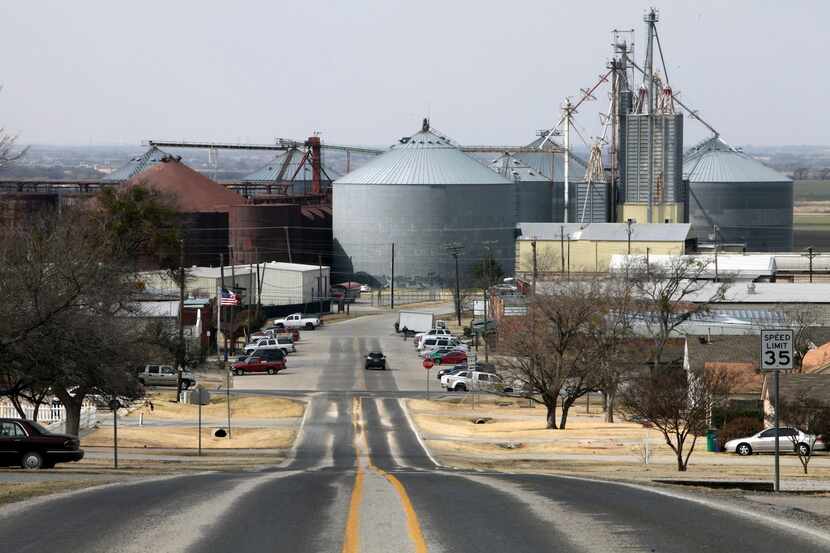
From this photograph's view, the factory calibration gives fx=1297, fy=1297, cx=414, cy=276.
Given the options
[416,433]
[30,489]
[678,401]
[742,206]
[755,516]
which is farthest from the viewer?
[742,206]

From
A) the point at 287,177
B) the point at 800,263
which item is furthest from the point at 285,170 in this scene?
the point at 800,263

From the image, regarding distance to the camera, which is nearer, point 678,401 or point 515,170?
point 678,401

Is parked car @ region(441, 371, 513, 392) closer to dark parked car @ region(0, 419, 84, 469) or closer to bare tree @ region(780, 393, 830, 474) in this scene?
bare tree @ region(780, 393, 830, 474)

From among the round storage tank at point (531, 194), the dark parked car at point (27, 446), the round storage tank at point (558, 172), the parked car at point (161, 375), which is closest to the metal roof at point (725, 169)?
the round storage tank at point (558, 172)

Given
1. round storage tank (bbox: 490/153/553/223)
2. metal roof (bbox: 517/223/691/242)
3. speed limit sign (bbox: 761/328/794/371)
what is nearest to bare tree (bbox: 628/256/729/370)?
speed limit sign (bbox: 761/328/794/371)

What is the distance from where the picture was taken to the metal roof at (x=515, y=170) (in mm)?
131375

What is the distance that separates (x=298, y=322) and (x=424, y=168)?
3757 cm

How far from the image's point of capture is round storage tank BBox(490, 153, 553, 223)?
12925 cm

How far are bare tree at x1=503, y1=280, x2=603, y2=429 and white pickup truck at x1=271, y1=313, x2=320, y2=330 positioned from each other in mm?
35770

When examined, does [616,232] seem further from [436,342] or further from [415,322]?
[436,342]

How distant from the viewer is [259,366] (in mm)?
63906

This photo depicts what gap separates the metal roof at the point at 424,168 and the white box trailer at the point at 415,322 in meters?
35.4

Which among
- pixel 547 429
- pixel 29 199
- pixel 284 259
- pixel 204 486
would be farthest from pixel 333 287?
pixel 204 486

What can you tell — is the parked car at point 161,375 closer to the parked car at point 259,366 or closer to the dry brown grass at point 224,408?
the dry brown grass at point 224,408
